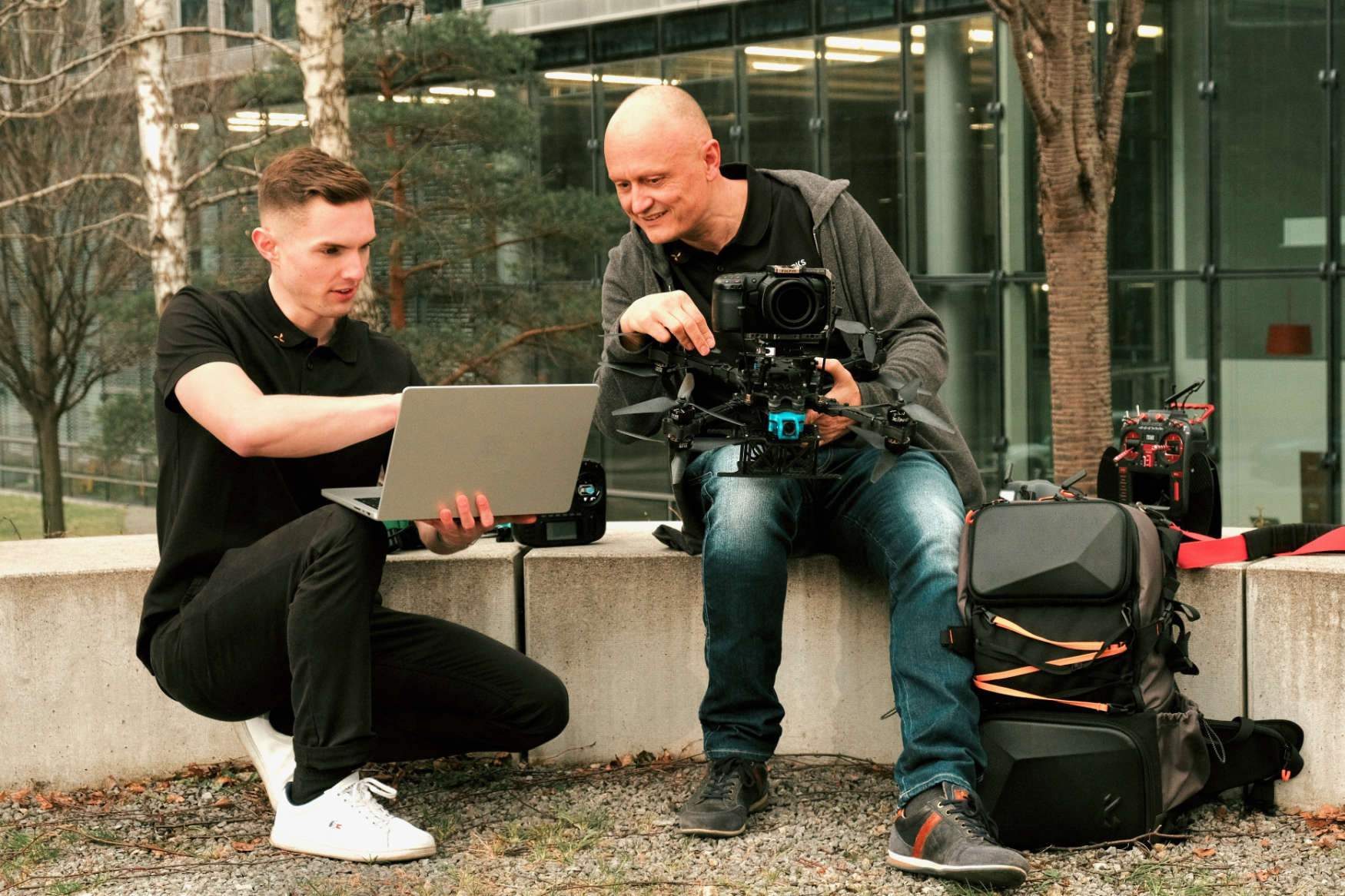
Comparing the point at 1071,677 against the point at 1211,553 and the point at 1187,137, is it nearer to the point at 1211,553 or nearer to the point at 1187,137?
the point at 1211,553

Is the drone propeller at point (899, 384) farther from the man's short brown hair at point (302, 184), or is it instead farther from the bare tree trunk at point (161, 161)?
the bare tree trunk at point (161, 161)

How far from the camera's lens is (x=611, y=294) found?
13.2ft

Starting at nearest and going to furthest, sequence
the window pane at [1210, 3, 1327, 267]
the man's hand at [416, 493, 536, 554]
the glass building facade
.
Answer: the man's hand at [416, 493, 536, 554]
the window pane at [1210, 3, 1327, 267]
the glass building facade

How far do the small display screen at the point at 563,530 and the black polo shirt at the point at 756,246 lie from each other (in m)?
0.77

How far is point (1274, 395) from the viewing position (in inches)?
519

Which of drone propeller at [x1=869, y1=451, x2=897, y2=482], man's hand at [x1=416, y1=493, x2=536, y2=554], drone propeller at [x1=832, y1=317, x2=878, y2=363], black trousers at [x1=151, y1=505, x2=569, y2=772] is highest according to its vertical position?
drone propeller at [x1=832, y1=317, x2=878, y2=363]

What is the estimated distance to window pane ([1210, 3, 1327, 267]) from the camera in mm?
12578

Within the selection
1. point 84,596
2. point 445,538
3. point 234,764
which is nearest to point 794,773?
point 445,538

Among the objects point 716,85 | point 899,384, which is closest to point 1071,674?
point 899,384

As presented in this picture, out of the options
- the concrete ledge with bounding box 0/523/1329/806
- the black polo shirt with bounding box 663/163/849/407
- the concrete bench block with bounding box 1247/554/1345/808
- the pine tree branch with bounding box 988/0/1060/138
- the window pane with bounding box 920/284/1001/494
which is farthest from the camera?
the window pane with bounding box 920/284/1001/494

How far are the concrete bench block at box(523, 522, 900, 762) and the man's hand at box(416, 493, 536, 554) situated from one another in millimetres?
664

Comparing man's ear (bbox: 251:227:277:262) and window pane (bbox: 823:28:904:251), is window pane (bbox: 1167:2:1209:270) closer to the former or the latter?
window pane (bbox: 823:28:904:251)

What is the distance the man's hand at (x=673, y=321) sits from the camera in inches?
135

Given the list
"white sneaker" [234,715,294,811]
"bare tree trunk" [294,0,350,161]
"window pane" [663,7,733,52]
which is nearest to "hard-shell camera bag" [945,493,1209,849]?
"white sneaker" [234,715,294,811]
